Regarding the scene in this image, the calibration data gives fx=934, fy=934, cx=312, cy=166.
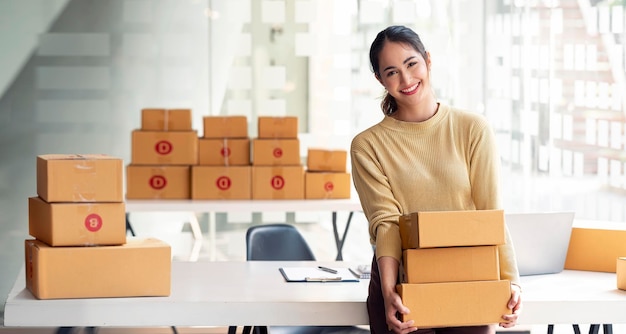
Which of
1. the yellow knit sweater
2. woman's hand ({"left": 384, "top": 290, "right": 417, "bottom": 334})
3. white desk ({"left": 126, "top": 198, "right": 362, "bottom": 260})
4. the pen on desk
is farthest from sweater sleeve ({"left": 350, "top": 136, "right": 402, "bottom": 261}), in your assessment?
white desk ({"left": 126, "top": 198, "right": 362, "bottom": 260})

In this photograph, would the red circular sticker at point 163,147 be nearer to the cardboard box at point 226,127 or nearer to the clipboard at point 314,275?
the cardboard box at point 226,127

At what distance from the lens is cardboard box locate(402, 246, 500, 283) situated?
252 cm

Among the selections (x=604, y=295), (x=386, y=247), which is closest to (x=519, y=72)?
(x=604, y=295)

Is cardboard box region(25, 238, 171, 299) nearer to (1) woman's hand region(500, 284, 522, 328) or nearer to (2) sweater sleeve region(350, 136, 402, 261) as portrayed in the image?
(2) sweater sleeve region(350, 136, 402, 261)

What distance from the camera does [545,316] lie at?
2787mm

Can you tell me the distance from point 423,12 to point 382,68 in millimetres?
3663

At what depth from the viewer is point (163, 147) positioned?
529cm

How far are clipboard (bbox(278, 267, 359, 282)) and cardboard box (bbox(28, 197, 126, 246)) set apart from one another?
61cm

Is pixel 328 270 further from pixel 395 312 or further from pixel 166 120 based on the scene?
pixel 166 120

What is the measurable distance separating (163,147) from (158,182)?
0.20 metres

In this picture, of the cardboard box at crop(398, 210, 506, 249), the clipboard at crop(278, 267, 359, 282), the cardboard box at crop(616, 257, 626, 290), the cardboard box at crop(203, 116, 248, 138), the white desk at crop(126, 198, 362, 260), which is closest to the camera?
the cardboard box at crop(398, 210, 506, 249)

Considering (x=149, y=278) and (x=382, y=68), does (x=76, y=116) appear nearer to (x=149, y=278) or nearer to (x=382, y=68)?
(x=149, y=278)

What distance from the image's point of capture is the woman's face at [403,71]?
2570mm

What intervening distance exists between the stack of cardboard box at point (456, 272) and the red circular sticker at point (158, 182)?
2914mm
